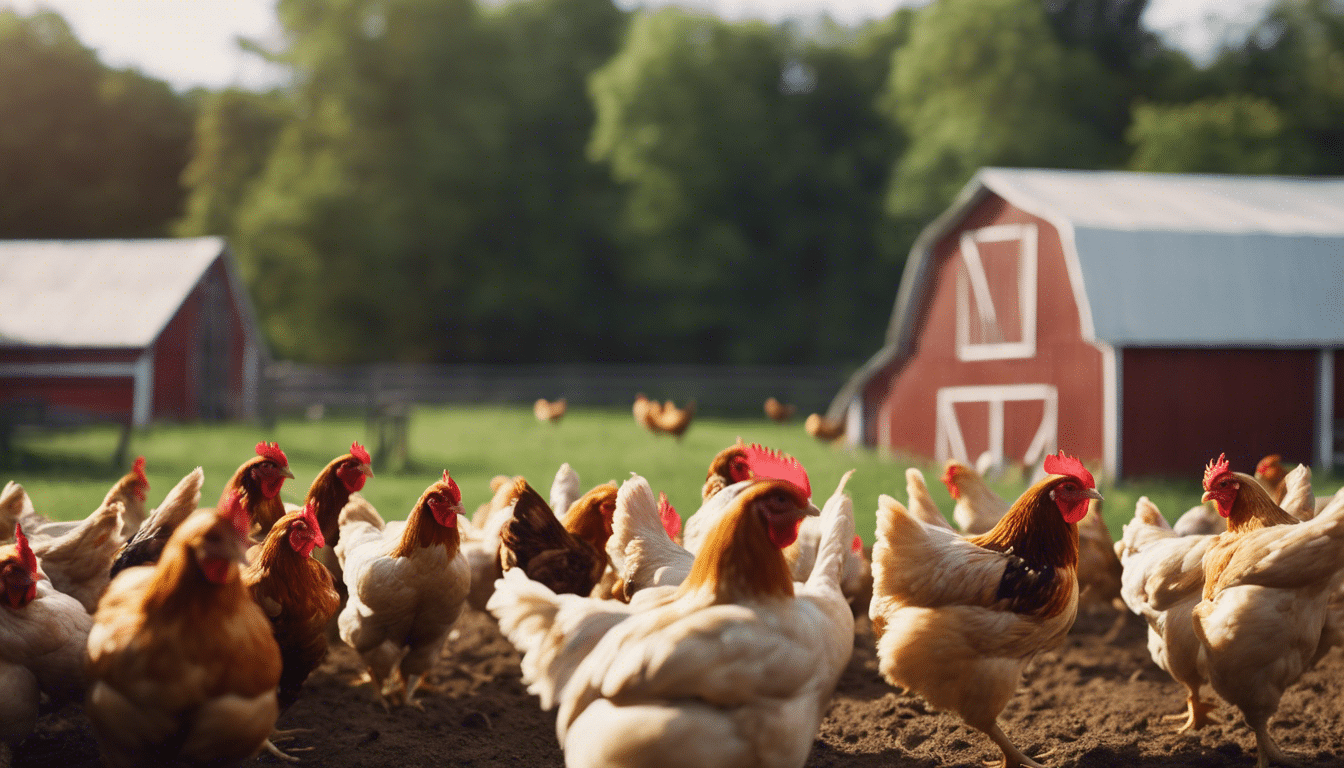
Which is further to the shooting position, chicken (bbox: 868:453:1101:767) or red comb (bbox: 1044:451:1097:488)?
red comb (bbox: 1044:451:1097:488)

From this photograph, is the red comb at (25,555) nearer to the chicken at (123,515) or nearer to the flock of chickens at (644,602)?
the flock of chickens at (644,602)

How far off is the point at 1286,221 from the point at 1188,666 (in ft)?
42.8

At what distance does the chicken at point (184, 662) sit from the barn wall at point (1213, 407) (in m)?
13.0

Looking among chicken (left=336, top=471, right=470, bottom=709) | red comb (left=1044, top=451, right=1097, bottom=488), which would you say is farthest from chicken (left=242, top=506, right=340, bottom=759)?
red comb (left=1044, top=451, right=1097, bottom=488)

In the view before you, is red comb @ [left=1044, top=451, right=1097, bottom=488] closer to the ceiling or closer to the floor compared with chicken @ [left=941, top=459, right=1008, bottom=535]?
closer to the ceiling

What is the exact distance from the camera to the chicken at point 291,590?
13.2 feet

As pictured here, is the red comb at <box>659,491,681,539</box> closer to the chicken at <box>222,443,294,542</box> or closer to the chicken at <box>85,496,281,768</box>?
the chicken at <box>222,443,294,542</box>

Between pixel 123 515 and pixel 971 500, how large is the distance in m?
5.20

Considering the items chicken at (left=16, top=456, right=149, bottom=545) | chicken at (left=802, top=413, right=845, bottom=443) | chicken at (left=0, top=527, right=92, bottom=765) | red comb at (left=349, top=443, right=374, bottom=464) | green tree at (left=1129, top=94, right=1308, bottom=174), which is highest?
green tree at (left=1129, top=94, right=1308, bottom=174)

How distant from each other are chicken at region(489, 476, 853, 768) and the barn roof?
22.0 meters

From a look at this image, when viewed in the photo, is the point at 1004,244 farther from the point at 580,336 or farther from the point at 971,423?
the point at 580,336

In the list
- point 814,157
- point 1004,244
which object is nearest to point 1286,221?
point 1004,244

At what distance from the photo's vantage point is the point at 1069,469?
4340mm

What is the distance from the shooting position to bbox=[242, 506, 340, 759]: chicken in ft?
13.2
